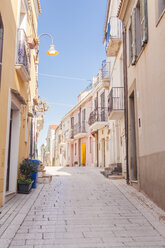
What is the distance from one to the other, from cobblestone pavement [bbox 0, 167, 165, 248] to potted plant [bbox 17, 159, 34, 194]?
0.49 m

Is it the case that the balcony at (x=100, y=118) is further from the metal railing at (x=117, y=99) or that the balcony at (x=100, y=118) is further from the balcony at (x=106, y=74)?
the metal railing at (x=117, y=99)

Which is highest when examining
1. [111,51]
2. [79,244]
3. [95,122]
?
[111,51]

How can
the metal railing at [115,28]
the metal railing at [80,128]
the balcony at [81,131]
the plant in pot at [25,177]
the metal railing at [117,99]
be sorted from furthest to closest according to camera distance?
the metal railing at [80,128]
the balcony at [81,131]
the metal railing at [115,28]
the metal railing at [117,99]
the plant in pot at [25,177]

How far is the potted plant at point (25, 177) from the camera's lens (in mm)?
9016

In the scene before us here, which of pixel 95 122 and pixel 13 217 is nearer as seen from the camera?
pixel 13 217

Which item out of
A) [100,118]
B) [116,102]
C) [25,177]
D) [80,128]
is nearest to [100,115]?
[100,118]

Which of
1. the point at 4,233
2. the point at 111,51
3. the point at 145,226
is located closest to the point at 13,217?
the point at 4,233

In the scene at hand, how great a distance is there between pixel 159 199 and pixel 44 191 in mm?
4237

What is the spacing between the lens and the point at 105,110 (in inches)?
845

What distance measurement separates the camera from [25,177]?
943 cm

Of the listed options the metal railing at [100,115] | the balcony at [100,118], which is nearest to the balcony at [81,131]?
the metal railing at [100,115]

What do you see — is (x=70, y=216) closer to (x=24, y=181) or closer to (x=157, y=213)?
(x=157, y=213)

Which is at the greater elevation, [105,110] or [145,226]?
[105,110]

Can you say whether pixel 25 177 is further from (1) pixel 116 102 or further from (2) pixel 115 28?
(2) pixel 115 28
